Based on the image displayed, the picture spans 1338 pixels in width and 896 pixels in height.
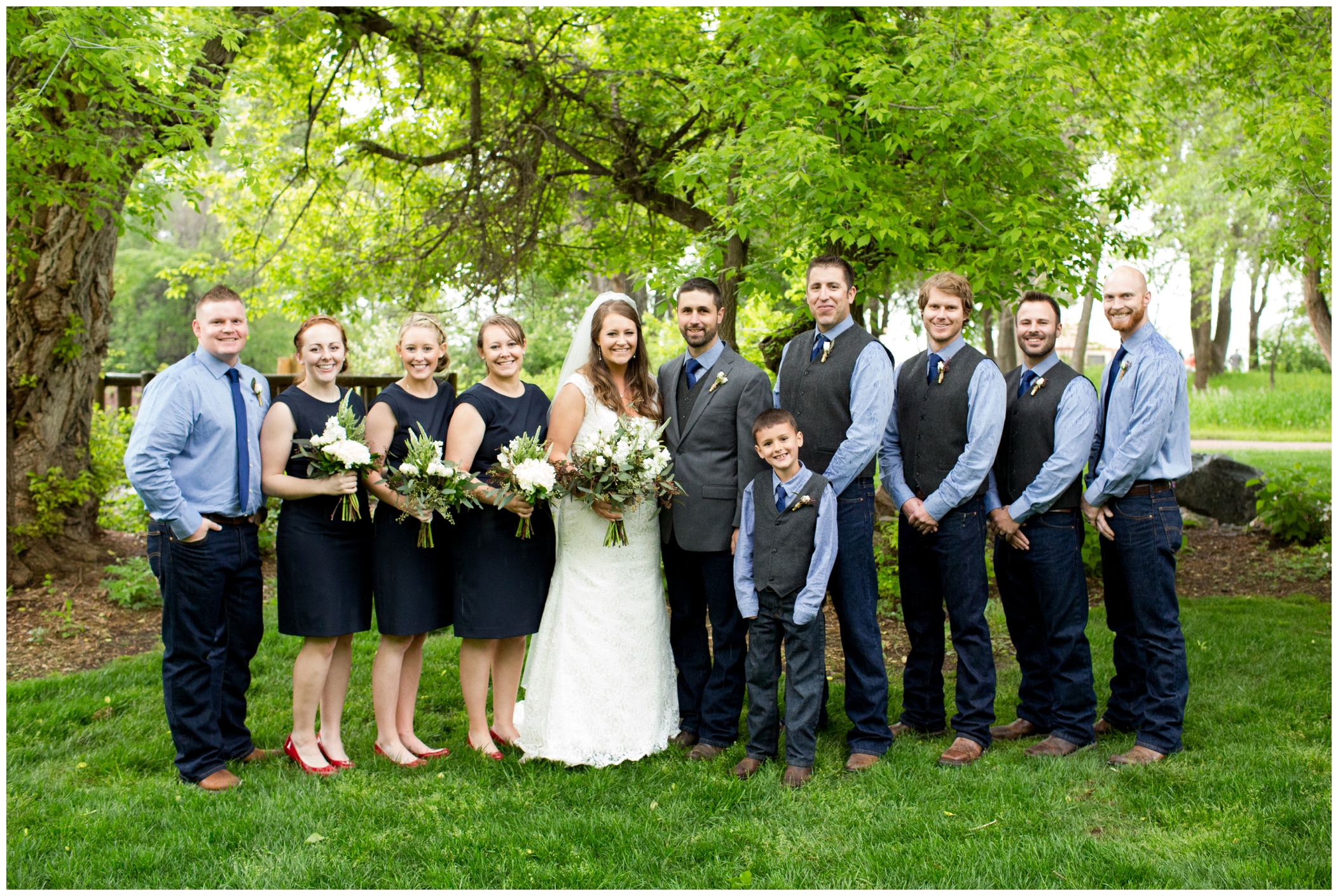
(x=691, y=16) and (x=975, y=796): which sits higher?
(x=691, y=16)

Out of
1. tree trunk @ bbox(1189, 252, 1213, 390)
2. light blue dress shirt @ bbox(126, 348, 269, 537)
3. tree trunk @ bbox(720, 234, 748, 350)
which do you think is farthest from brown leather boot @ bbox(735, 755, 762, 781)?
tree trunk @ bbox(1189, 252, 1213, 390)

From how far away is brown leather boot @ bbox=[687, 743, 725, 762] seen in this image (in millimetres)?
4797

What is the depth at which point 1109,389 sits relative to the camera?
4871mm

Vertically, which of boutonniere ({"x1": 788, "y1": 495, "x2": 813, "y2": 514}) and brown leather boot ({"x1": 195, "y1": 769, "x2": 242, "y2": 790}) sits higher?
boutonniere ({"x1": 788, "y1": 495, "x2": 813, "y2": 514})

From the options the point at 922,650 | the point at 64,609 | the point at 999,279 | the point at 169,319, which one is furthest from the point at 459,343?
the point at 922,650

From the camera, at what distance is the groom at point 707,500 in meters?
4.72

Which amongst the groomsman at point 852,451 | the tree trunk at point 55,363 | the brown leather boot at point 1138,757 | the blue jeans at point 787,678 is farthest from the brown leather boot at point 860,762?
the tree trunk at point 55,363

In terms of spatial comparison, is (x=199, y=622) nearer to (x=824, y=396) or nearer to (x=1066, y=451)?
(x=824, y=396)

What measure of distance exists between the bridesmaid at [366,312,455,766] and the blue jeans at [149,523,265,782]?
2.09ft

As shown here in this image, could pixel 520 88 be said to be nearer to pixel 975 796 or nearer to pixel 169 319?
pixel 975 796

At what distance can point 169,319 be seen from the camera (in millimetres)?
33594

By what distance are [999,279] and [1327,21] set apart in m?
3.94

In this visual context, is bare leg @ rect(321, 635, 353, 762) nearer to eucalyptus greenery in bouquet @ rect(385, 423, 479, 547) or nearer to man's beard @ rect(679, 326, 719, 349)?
eucalyptus greenery in bouquet @ rect(385, 423, 479, 547)

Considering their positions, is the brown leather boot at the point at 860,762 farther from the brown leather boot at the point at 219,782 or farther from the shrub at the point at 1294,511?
the shrub at the point at 1294,511
